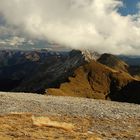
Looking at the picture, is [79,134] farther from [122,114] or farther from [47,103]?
[47,103]

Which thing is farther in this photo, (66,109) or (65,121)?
(66,109)

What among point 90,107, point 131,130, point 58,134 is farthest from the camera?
point 90,107

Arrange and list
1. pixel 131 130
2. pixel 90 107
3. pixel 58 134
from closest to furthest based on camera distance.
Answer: pixel 58 134 < pixel 131 130 < pixel 90 107

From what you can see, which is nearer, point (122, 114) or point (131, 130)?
point (131, 130)

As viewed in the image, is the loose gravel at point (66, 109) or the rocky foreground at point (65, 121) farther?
the loose gravel at point (66, 109)

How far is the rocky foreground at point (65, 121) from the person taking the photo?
946 inches

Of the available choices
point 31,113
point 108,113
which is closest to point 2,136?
point 31,113

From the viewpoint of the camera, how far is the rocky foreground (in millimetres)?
24031

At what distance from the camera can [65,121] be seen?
2853 centimetres

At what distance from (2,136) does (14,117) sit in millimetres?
6604

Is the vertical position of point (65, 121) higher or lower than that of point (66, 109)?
lower

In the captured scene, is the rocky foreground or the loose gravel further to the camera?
the loose gravel

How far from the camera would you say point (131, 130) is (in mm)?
27000

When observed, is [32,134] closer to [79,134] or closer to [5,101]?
[79,134]
